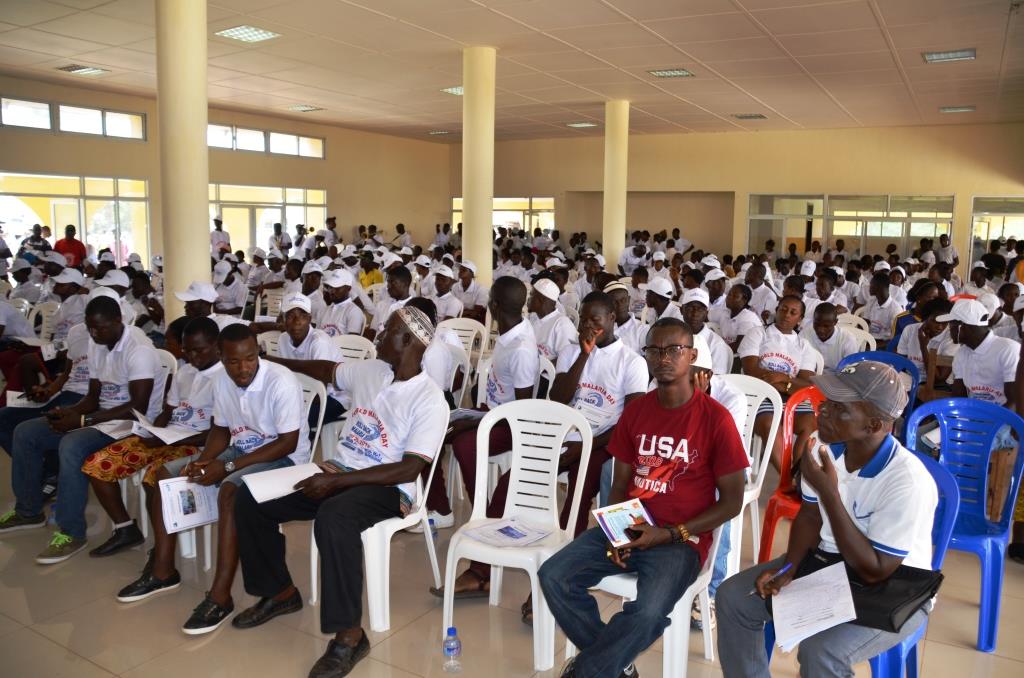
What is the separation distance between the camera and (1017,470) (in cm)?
308

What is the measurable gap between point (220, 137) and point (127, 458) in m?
12.9

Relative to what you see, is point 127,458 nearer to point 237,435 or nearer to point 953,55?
point 237,435

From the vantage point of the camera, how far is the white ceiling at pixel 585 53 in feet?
24.0

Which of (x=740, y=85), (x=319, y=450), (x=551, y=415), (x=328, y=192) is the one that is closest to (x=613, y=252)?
(x=740, y=85)

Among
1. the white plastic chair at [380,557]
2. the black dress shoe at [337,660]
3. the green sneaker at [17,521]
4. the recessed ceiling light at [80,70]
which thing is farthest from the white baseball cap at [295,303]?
the recessed ceiling light at [80,70]

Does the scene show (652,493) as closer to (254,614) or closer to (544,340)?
(254,614)

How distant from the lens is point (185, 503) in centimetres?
339

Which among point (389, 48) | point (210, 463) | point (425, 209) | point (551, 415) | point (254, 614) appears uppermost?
point (389, 48)

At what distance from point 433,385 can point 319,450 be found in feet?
9.02

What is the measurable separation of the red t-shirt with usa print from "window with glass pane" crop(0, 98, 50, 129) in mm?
12782

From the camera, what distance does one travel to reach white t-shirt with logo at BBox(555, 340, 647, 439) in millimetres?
3816

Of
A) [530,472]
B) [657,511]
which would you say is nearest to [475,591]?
[530,472]

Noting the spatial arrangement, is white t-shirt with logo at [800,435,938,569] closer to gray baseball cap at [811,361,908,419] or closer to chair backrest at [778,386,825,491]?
gray baseball cap at [811,361,908,419]

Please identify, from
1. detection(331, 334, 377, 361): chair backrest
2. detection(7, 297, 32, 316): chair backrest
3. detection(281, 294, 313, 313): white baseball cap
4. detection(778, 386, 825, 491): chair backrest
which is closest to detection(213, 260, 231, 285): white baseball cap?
detection(7, 297, 32, 316): chair backrest
